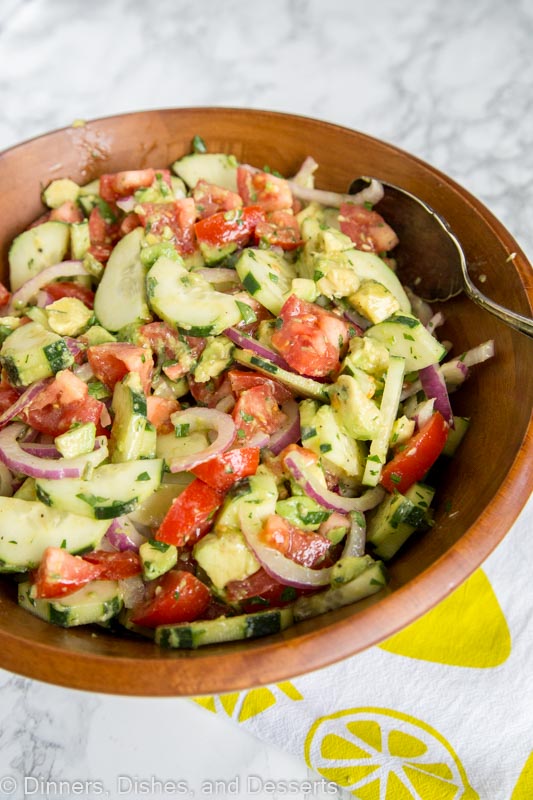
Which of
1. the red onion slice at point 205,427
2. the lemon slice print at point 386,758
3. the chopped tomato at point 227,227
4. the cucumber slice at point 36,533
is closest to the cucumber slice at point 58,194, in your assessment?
the chopped tomato at point 227,227

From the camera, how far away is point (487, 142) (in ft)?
14.2

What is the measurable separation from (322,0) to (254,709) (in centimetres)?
423

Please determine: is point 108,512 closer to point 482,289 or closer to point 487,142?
point 482,289

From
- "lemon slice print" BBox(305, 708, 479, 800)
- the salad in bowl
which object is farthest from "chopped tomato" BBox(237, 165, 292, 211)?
"lemon slice print" BBox(305, 708, 479, 800)

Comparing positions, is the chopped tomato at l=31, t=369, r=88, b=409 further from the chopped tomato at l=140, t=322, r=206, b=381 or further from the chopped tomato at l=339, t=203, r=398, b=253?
the chopped tomato at l=339, t=203, r=398, b=253

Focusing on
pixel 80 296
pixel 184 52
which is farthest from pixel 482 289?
pixel 184 52

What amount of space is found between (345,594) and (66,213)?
1.89 m

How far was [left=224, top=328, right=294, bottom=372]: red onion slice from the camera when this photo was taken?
2672 millimetres

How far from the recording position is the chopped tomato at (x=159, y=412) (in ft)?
8.73

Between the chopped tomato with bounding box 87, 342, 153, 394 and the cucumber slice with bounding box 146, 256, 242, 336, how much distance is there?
0.16 m

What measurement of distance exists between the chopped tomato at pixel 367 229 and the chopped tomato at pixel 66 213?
3.49ft

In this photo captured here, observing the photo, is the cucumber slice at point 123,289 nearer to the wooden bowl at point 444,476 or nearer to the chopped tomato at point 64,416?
the chopped tomato at point 64,416

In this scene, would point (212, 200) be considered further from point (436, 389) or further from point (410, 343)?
point (436, 389)

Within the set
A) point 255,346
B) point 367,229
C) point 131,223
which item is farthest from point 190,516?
point 367,229
